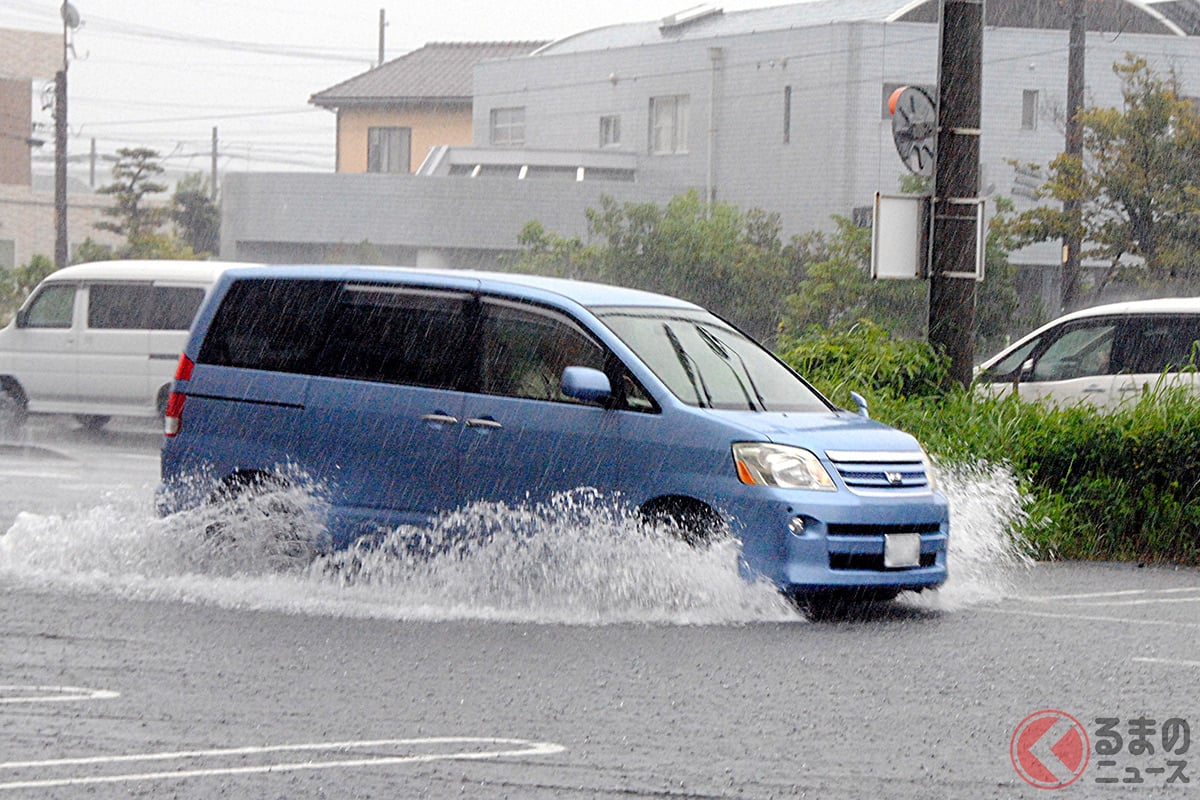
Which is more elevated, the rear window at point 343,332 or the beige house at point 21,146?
the beige house at point 21,146

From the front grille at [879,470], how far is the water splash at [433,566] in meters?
0.69

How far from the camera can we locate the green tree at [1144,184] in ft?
114

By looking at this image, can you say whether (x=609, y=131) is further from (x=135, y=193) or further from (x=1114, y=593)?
(x=1114, y=593)

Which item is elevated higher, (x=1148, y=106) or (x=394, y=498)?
(x=1148, y=106)

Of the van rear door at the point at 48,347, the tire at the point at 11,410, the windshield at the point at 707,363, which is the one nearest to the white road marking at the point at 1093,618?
the windshield at the point at 707,363

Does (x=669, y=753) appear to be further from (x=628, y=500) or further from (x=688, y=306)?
(x=688, y=306)

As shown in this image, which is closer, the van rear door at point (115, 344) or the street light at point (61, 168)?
the van rear door at point (115, 344)

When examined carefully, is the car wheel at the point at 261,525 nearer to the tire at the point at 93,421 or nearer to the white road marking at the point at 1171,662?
the white road marking at the point at 1171,662

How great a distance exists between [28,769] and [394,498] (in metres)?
4.13

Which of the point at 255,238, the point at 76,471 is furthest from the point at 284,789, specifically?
the point at 255,238

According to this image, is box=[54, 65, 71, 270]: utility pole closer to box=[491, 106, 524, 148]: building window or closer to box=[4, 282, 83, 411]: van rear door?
box=[491, 106, 524, 148]: building window

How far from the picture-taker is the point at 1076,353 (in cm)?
1523

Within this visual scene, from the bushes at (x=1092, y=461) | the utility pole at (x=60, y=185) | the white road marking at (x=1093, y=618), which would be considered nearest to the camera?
the white road marking at (x=1093, y=618)

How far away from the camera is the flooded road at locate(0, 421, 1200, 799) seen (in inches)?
238
